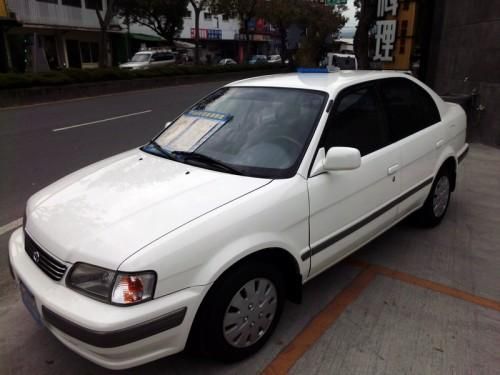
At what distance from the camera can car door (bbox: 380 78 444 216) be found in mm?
3490

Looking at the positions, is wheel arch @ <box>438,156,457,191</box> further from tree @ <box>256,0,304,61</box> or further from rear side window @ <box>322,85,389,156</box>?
tree @ <box>256,0,304,61</box>

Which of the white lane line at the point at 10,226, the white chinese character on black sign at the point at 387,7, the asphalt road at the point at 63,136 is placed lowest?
the asphalt road at the point at 63,136

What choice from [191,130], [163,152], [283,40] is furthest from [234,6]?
[163,152]

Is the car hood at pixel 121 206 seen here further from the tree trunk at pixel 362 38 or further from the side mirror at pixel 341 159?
the tree trunk at pixel 362 38

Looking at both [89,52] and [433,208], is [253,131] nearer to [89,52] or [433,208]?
[433,208]

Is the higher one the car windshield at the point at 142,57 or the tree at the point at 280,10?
the tree at the point at 280,10

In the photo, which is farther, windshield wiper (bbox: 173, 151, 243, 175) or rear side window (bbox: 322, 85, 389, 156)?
rear side window (bbox: 322, 85, 389, 156)

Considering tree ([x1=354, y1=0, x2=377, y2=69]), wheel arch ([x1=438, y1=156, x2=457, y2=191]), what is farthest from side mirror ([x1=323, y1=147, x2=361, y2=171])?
tree ([x1=354, y1=0, x2=377, y2=69])

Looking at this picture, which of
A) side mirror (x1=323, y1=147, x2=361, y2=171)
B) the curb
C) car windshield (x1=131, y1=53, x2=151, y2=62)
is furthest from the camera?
car windshield (x1=131, y1=53, x2=151, y2=62)

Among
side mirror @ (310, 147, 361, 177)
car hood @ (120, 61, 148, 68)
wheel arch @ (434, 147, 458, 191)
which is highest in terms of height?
side mirror @ (310, 147, 361, 177)

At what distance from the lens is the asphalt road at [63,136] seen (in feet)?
19.5

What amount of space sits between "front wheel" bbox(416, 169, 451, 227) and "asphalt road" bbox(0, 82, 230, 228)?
13.8ft

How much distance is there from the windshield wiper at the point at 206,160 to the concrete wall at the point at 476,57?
677 centimetres

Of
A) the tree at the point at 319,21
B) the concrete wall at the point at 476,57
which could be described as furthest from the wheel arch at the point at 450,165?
the tree at the point at 319,21
